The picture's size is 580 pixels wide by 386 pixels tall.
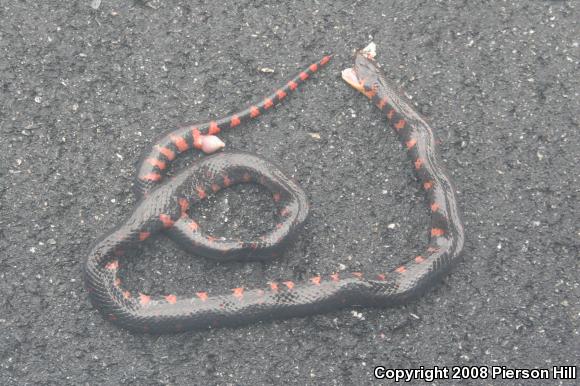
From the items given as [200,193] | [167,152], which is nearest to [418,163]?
[200,193]

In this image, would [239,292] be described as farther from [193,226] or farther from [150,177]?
[150,177]

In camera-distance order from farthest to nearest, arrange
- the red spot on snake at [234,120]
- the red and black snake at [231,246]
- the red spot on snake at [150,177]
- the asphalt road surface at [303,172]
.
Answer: the red spot on snake at [234,120] < the red spot on snake at [150,177] < the asphalt road surface at [303,172] < the red and black snake at [231,246]

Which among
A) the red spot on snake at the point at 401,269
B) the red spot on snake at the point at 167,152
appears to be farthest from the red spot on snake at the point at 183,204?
the red spot on snake at the point at 401,269

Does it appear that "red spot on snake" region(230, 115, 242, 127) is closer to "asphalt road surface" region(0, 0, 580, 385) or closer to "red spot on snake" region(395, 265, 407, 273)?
"asphalt road surface" region(0, 0, 580, 385)

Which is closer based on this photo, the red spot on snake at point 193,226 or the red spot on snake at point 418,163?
the red spot on snake at point 193,226

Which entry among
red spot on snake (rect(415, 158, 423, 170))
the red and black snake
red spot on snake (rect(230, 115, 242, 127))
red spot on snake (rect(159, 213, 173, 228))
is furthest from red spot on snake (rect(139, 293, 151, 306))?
red spot on snake (rect(415, 158, 423, 170))

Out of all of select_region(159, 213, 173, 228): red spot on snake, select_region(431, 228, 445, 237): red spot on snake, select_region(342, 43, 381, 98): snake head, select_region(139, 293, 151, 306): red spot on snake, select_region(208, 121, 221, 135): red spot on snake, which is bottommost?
select_region(139, 293, 151, 306): red spot on snake

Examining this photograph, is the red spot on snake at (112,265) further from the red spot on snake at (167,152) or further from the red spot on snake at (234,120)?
the red spot on snake at (234,120)

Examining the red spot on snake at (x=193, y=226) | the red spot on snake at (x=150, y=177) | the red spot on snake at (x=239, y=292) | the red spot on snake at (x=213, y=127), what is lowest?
the red spot on snake at (x=239, y=292)
